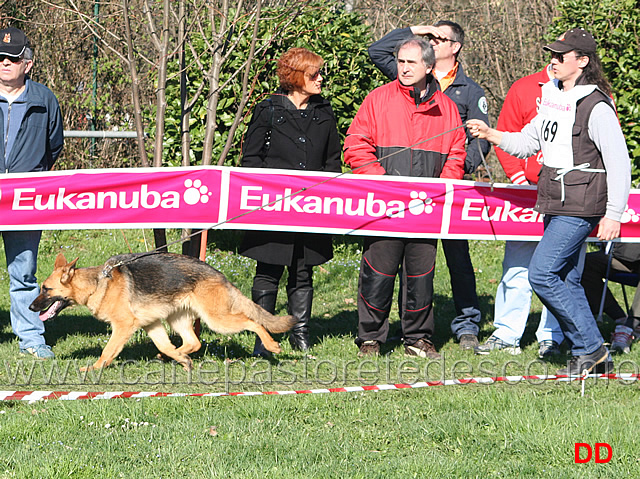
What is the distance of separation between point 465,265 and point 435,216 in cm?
101

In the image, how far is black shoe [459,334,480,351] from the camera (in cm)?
706

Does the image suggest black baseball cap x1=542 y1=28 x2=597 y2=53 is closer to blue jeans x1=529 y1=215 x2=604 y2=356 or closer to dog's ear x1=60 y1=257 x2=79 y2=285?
blue jeans x1=529 y1=215 x2=604 y2=356

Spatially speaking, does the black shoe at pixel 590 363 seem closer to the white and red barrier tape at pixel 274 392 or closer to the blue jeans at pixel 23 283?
the white and red barrier tape at pixel 274 392

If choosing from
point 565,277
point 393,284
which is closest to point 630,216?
point 565,277

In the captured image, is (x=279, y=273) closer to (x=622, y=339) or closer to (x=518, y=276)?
(x=518, y=276)

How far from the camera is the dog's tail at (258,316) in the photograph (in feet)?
20.3

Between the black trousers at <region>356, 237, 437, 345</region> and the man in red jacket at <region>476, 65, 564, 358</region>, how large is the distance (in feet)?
2.24

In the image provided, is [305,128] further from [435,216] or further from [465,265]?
[465,265]

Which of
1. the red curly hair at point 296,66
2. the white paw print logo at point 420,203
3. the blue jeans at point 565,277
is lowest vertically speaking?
the blue jeans at point 565,277

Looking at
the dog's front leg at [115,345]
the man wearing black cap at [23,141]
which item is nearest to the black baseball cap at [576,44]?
the dog's front leg at [115,345]

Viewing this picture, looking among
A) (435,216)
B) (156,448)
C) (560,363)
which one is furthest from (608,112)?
(156,448)

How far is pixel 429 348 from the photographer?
6723mm

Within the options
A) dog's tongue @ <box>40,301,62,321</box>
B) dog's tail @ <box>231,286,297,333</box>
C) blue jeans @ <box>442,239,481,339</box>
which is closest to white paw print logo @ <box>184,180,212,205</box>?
dog's tail @ <box>231,286,297,333</box>

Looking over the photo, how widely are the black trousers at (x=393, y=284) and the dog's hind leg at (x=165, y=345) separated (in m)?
1.48
